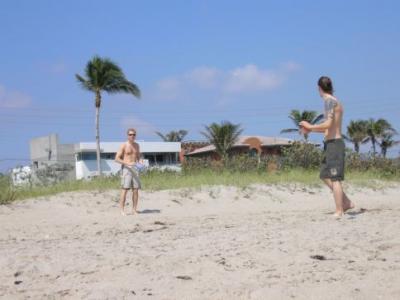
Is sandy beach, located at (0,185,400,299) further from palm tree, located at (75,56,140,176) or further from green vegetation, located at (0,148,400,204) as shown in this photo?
palm tree, located at (75,56,140,176)

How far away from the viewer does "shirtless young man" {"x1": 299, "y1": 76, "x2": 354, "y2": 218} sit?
24.2 feet

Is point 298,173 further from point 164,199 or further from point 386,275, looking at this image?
point 386,275

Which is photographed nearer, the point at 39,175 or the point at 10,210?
the point at 10,210

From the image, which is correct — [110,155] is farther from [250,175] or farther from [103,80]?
[250,175]

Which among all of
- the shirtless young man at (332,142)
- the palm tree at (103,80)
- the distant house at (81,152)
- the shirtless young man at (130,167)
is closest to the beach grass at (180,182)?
the shirtless young man at (130,167)

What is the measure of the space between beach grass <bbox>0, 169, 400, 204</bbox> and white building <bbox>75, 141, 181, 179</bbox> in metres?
26.2

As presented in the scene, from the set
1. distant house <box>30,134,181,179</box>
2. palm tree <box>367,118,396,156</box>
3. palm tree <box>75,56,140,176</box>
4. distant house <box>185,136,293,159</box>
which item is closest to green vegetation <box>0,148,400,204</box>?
palm tree <box>75,56,140,176</box>

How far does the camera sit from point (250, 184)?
14203 mm

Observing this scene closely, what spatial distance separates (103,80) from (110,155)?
16.0 metres

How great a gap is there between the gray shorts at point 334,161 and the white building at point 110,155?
3505 cm

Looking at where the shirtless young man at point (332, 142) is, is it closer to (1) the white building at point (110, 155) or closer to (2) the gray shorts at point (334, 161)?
(2) the gray shorts at point (334, 161)

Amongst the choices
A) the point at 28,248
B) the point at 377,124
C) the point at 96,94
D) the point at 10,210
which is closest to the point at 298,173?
the point at 10,210

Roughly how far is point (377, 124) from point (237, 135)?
17393 mm

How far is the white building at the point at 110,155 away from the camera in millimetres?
46688
